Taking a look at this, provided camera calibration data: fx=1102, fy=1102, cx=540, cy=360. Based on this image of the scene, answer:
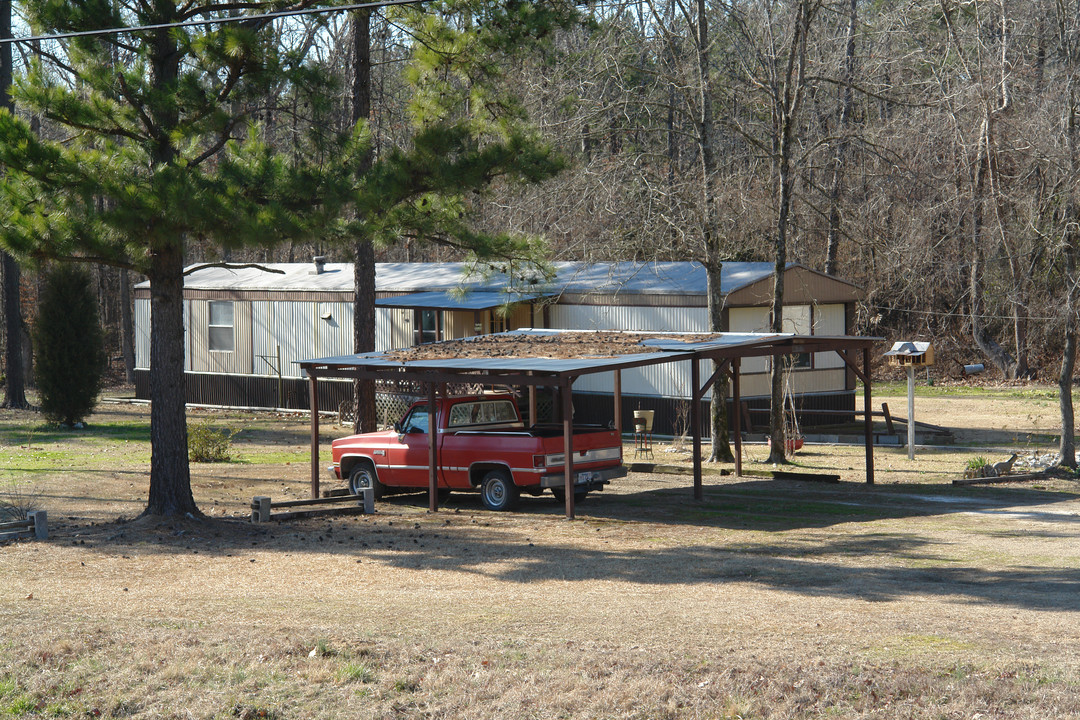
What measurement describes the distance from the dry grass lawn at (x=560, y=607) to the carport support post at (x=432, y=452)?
15.2 inches

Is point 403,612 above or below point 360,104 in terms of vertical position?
below

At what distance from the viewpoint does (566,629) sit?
27.4 feet

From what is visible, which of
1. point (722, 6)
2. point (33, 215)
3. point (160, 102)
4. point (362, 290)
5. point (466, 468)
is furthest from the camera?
point (362, 290)

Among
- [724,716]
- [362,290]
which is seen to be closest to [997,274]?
[362,290]

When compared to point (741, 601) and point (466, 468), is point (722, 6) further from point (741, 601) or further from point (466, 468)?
point (741, 601)

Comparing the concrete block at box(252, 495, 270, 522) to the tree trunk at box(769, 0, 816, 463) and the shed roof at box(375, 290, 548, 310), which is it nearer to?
the tree trunk at box(769, 0, 816, 463)

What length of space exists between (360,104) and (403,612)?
12.5 metres

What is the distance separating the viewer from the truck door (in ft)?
51.0

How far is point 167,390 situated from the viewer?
1337 cm

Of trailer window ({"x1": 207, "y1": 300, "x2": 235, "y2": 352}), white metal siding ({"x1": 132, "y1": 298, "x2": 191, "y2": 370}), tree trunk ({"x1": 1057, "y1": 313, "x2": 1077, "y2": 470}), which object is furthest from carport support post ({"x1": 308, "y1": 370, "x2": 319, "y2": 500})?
white metal siding ({"x1": 132, "y1": 298, "x2": 191, "y2": 370})

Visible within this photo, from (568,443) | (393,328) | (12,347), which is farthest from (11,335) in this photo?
(568,443)

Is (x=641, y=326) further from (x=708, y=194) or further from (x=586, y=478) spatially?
(x=586, y=478)

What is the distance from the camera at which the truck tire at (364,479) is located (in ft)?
53.3

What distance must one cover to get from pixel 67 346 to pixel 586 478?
15535 millimetres
